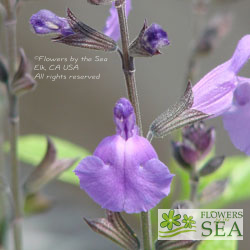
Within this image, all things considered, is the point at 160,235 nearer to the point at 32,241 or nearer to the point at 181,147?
the point at 181,147

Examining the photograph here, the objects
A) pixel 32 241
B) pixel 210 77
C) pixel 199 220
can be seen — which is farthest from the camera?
pixel 32 241

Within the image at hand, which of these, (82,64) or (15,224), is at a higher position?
(82,64)

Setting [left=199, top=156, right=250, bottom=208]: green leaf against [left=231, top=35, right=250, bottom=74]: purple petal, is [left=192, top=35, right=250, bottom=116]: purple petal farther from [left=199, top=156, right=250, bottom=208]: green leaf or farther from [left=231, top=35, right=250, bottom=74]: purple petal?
[left=199, top=156, right=250, bottom=208]: green leaf

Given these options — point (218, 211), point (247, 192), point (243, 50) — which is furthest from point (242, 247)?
point (243, 50)

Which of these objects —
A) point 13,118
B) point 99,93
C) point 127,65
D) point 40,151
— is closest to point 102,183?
point 127,65

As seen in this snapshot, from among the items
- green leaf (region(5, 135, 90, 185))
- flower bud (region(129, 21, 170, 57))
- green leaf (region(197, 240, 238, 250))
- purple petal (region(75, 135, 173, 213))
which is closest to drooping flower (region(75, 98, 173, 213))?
purple petal (region(75, 135, 173, 213))

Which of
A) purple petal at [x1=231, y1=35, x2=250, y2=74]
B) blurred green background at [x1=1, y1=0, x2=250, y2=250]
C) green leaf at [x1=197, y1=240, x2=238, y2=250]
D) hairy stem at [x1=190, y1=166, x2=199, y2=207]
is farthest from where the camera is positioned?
blurred green background at [x1=1, y1=0, x2=250, y2=250]

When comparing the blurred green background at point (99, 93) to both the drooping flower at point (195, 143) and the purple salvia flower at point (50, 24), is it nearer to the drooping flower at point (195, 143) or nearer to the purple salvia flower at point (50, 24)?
the drooping flower at point (195, 143)

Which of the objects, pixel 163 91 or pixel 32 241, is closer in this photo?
pixel 32 241
